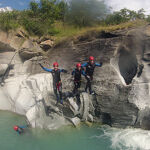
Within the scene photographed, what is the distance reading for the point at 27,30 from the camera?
34.6 feet

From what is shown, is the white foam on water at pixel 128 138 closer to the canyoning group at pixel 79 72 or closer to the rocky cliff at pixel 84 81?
the rocky cliff at pixel 84 81

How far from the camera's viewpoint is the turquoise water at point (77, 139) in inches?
228

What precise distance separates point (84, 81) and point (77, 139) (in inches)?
128

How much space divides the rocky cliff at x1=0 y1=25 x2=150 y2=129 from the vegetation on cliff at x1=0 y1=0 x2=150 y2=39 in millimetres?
1182

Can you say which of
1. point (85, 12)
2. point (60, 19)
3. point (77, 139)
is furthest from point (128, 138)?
point (60, 19)

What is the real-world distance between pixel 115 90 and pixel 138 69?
159cm

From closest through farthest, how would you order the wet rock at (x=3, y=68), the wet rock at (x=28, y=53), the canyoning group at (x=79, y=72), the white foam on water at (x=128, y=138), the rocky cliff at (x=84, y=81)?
the white foam on water at (x=128, y=138)
the canyoning group at (x=79, y=72)
the rocky cliff at (x=84, y=81)
the wet rock at (x=3, y=68)
the wet rock at (x=28, y=53)

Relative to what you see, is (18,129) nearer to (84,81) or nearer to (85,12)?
(84,81)

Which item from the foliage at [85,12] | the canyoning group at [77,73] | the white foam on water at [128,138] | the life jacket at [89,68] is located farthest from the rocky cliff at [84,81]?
the foliage at [85,12]

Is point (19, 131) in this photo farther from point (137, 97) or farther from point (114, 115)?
point (137, 97)

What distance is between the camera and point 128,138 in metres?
6.16

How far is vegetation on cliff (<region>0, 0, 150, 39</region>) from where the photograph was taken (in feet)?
34.0

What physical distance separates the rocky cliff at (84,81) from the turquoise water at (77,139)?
0.50 meters

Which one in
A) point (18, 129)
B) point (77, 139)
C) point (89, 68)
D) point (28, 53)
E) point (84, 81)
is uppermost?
point (28, 53)
